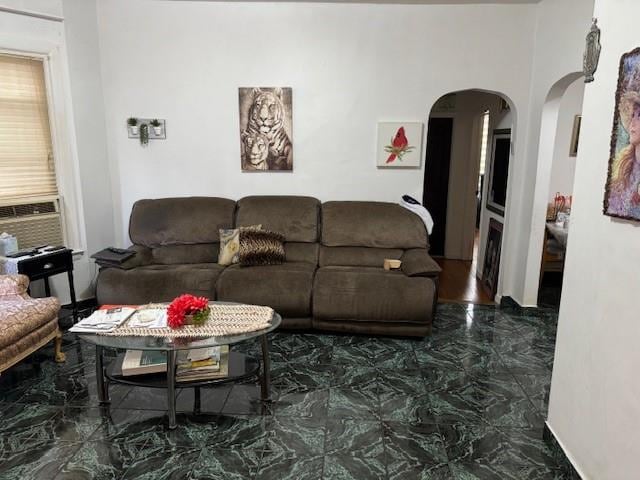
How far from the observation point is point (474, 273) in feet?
18.4

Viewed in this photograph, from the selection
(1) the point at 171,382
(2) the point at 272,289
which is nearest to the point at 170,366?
(1) the point at 171,382

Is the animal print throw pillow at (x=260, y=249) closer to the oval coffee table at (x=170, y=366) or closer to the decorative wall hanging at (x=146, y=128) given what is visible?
the oval coffee table at (x=170, y=366)

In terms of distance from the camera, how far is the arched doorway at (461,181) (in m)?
5.14

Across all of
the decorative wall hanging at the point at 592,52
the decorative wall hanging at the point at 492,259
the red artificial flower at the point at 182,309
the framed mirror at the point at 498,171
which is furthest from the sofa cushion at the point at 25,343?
the framed mirror at the point at 498,171

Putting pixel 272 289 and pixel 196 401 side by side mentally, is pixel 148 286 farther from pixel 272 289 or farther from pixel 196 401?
pixel 196 401

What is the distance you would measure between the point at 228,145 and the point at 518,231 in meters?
3.00

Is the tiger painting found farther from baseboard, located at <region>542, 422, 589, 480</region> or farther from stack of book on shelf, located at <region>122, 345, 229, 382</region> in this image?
baseboard, located at <region>542, 422, 589, 480</region>

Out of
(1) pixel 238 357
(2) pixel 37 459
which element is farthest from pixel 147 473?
(1) pixel 238 357

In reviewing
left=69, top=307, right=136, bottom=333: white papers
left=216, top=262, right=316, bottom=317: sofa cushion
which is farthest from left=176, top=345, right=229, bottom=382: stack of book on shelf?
left=216, top=262, right=316, bottom=317: sofa cushion

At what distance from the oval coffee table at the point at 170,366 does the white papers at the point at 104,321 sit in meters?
0.04

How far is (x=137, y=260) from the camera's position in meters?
3.93

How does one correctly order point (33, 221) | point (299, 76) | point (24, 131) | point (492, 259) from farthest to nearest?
point (492, 259) < point (299, 76) < point (33, 221) < point (24, 131)

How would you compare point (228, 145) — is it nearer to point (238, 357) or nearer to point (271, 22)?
point (271, 22)

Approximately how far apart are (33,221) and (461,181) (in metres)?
5.09
